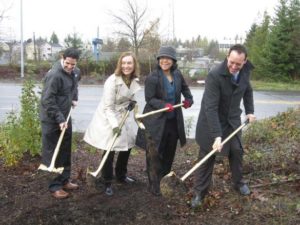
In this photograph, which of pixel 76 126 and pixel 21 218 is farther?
pixel 76 126

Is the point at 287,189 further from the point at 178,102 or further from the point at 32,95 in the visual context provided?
the point at 32,95

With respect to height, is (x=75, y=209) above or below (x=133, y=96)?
below

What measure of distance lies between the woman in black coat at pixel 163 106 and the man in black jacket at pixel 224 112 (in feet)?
1.29

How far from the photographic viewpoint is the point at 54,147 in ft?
15.0

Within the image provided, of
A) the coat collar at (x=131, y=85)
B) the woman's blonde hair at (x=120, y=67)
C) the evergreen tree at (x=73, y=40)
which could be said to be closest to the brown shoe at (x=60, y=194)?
the coat collar at (x=131, y=85)

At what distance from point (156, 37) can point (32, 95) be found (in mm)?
18496

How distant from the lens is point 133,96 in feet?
15.2

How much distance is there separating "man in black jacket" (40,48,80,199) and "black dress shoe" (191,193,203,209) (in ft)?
4.68

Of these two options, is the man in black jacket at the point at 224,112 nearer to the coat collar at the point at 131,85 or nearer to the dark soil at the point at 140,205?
the dark soil at the point at 140,205

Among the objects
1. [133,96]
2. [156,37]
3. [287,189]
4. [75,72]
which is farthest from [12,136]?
[156,37]

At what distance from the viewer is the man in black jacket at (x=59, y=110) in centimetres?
431

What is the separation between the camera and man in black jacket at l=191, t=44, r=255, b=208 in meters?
3.99

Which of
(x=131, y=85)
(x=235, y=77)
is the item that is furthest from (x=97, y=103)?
(x=235, y=77)

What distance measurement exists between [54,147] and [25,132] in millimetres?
1176
